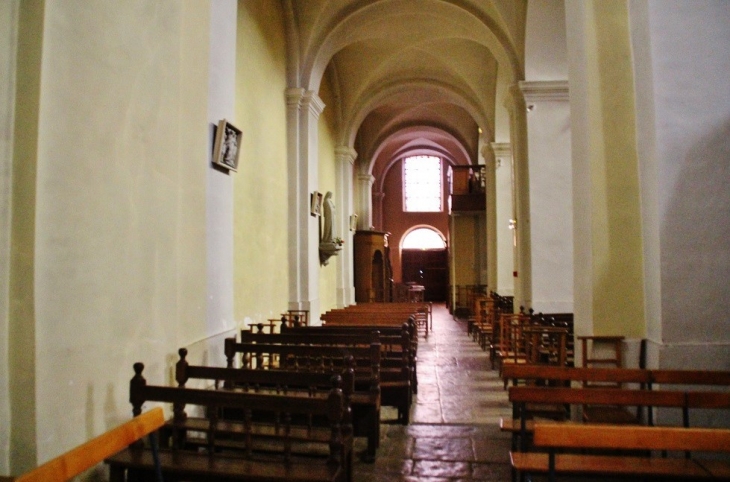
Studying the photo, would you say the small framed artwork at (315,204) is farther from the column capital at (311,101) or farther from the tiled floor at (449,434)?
the tiled floor at (449,434)

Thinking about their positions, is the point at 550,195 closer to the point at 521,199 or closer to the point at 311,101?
the point at 521,199

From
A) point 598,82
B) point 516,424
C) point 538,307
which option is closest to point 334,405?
point 516,424

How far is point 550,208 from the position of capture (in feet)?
27.0

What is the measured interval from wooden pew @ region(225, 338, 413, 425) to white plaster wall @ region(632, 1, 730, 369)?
2033mm

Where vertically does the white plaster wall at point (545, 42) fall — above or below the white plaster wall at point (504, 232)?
above

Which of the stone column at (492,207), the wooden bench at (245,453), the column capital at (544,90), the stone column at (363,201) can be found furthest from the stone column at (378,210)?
the wooden bench at (245,453)

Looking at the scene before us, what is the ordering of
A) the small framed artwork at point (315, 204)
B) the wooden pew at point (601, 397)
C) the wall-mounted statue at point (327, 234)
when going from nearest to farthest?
the wooden pew at point (601, 397) → the small framed artwork at point (315, 204) → the wall-mounted statue at point (327, 234)

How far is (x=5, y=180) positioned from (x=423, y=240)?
75.0ft

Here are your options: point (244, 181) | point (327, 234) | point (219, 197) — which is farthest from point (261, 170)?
point (327, 234)

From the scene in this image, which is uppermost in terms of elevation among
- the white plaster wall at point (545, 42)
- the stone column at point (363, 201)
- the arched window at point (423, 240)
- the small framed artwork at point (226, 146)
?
the white plaster wall at point (545, 42)

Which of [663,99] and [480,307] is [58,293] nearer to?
[663,99]

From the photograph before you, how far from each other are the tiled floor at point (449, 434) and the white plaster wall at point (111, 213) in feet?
5.44

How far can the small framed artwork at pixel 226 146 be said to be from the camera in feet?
14.7

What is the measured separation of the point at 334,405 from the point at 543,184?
21.9 ft
